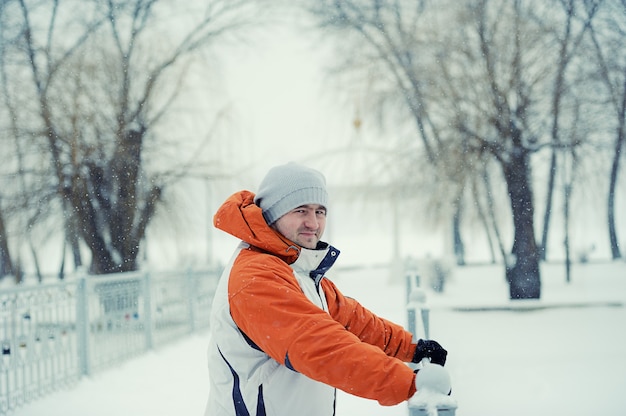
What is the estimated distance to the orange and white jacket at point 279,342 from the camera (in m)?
1.27

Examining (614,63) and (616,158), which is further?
(616,158)

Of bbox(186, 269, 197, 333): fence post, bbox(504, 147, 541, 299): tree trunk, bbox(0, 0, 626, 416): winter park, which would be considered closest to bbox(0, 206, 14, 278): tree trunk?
bbox(0, 0, 626, 416): winter park

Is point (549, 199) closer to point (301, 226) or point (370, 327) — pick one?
point (370, 327)

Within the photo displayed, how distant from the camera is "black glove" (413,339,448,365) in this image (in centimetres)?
168

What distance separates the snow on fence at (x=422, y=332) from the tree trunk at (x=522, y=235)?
4.85 metres

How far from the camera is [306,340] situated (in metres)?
1.29

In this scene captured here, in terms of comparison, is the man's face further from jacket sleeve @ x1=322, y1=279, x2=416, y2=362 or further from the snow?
the snow

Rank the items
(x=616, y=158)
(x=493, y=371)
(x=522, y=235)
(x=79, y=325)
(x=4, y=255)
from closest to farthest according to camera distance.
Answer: (x=493, y=371)
(x=79, y=325)
(x=616, y=158)
(x=4, y=255)
(x=522, y=235)

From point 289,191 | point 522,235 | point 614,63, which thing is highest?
point 614,63

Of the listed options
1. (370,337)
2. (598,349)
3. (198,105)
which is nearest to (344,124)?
(198,105)

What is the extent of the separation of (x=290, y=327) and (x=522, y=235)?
948 centimetres

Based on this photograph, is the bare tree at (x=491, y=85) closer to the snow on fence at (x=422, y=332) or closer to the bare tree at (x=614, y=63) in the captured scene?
the bare tree at (x=614, y=63)

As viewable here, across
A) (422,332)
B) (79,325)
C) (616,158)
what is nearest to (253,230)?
(422,332)

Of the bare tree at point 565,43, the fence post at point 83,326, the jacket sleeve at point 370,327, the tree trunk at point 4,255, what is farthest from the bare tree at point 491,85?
the jacket sleeve at point 370,327
